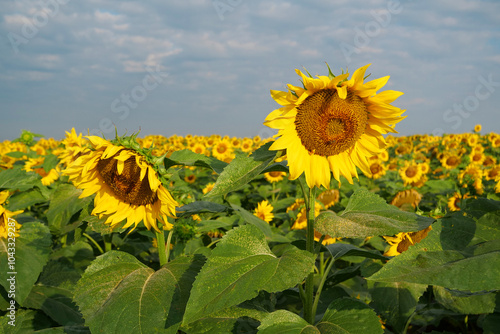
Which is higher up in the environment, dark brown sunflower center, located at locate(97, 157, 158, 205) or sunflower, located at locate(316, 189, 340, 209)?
dark brown sunflower center, located at locate(97, 157, 158, 205)

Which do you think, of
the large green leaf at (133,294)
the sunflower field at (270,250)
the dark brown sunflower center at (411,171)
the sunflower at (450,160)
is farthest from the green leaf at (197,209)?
the sunflower at (450,160)

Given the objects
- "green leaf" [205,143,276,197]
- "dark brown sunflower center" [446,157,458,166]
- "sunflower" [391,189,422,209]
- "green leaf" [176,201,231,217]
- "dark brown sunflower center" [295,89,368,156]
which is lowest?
"sunflower" [391,189,422,209]

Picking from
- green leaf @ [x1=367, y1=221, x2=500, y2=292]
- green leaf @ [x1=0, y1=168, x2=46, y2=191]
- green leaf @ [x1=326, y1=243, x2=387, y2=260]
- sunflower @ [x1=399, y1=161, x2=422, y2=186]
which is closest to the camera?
green leaf @ [x1=367, y1=221, x2=500, y2=292]

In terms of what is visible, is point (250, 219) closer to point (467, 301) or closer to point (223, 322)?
point (223, 322)

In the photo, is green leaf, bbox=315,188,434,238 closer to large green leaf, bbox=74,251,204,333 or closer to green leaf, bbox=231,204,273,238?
large green leaf, bbox=74,251,204,333

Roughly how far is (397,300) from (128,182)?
1696 millimetres

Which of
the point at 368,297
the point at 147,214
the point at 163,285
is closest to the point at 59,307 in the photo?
the point at 147,214

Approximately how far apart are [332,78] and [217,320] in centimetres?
132

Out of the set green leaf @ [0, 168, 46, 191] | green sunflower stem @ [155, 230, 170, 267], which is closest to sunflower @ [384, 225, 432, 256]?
green sunflower stem @ [155, 230, 170, 267]

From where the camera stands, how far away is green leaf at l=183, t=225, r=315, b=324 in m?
1.41

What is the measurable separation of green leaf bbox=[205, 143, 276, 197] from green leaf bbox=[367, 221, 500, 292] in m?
0.66

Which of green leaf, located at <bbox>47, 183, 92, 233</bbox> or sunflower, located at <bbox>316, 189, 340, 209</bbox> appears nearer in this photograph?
green leaf, located at <bbox>47, 183, 92, 233</bbox>

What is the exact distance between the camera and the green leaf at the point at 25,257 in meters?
2.39

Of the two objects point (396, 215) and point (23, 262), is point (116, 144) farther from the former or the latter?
point (396, 215)
